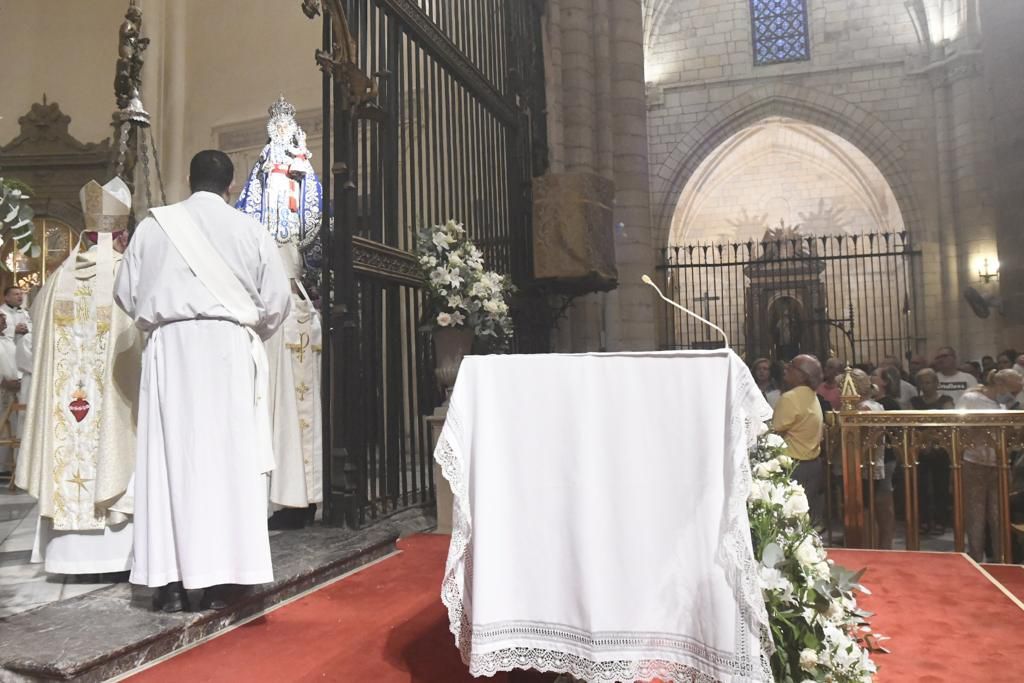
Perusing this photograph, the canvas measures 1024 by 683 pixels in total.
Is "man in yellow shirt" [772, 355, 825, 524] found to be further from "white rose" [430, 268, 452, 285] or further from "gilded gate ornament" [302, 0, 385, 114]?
"gilded gate ornament" [302, 0, 385, 114]

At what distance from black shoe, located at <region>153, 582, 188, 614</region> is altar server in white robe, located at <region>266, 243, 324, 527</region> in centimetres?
Answer: 136

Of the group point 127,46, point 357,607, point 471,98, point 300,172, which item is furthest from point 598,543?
point 471,98

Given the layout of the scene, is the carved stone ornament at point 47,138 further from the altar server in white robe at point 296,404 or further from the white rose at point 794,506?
the white rose at point 794,506

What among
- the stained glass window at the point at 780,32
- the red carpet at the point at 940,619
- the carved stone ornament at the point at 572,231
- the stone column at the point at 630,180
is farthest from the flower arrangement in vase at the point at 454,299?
the stained glass window at the point at 780,32

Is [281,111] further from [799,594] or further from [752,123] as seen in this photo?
[752,123]

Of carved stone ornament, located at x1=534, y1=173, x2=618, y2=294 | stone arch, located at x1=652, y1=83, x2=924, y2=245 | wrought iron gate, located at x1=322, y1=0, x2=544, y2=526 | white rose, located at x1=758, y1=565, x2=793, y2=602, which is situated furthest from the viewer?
stone arch, located at x1=652, y1=83, x2=924, y2=245

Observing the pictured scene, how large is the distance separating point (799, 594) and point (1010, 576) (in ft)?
8.27

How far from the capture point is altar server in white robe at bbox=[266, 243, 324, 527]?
4383 millimetres

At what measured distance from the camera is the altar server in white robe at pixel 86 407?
343 centimetres

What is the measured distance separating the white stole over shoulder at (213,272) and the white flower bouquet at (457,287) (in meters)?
2.05

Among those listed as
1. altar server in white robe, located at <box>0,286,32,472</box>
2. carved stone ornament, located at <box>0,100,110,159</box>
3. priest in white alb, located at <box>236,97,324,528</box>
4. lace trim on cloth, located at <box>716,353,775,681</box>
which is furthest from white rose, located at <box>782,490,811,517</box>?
carved stone ornament, located at <box>0,100,110,159</box>

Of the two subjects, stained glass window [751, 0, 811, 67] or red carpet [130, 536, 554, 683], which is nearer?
red carpet [130, 536, 554, 683]

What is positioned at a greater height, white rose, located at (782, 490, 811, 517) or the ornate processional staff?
the ornate processional staff

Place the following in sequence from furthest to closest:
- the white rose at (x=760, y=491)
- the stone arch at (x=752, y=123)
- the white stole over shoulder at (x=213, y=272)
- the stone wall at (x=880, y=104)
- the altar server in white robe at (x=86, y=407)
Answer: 1. the stone arch at (x=752, y=123)
2. the stone wall at (x=880, y=104)
3. the altar server in white robe at (x=86, y=407)
4. the white stole over shoulder at (x=213, y=272)
5. the white rose at (x=760, y=491)
